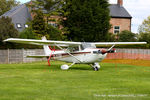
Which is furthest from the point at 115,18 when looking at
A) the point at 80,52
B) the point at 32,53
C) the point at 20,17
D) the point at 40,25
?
the point at 80,52

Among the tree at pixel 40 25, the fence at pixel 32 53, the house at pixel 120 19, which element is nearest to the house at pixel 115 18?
the house at pixel 120 19

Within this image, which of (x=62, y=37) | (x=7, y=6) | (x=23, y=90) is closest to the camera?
(x=23, y=90)

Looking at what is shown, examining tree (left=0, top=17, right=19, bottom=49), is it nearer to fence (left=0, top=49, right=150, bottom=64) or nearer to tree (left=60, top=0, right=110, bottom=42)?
fence (left=0, top=49, right=150, bottom=64)

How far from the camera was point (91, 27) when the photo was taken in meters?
42.2

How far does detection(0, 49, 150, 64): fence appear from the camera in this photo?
3080 cm

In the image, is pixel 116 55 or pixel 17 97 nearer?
pixel 17 97

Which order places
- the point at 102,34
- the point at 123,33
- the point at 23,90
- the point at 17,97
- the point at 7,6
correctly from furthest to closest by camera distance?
the point at 7,6
the point at 123,33
the point at 102,34
the point at 23,90
the point at 17,97

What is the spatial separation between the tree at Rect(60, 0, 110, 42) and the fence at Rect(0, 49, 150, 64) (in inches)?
166

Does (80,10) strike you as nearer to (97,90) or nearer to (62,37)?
(62,37)

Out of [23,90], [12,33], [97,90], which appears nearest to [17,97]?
[23,90]

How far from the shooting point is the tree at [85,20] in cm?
4169

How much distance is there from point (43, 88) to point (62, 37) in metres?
29.2

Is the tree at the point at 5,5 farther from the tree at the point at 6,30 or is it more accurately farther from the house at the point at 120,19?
the tree at the point at 6,30

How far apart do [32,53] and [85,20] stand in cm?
1120
